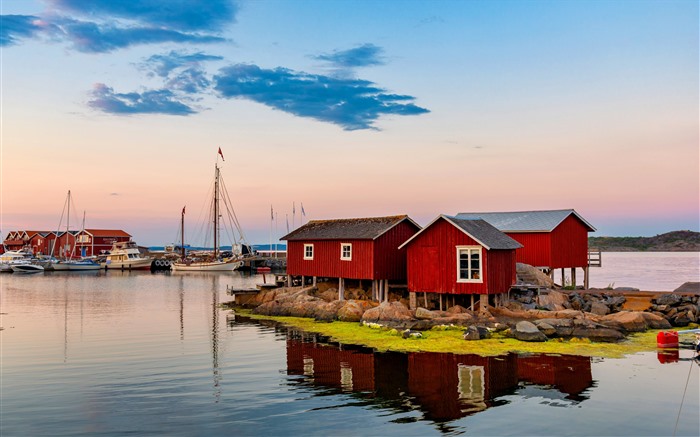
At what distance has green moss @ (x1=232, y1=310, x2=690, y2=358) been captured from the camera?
77.3 feet

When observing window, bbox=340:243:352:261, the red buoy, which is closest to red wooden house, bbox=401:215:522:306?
window, bbox=340:243:352:261

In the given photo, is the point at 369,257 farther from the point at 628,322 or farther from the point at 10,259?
the point at 10,259

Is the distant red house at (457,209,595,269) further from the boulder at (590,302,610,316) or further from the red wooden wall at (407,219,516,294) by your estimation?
the red wooden wall at (407,219,516,294)

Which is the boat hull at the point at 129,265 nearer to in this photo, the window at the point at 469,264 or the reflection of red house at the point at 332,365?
the window at the point at 469,264

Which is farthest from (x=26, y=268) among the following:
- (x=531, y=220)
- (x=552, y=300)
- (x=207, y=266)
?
(x=552, y=300)

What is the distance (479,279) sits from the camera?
102ft

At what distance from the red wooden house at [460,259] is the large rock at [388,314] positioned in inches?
78.4

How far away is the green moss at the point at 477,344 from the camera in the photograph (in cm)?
2355

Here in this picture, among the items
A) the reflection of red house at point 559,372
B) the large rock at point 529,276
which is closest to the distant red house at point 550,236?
the large rock at point 529,276

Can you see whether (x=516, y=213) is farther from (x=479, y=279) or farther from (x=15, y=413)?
(x=15, y=413)

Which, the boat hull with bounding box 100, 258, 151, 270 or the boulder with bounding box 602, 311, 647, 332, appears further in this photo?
the boat hull with bounding box 100, 258, 151, 270

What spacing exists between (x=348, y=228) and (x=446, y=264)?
9754mm

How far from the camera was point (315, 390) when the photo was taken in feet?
60.5

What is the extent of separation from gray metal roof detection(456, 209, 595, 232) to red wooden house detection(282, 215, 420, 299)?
5791 millimetres
